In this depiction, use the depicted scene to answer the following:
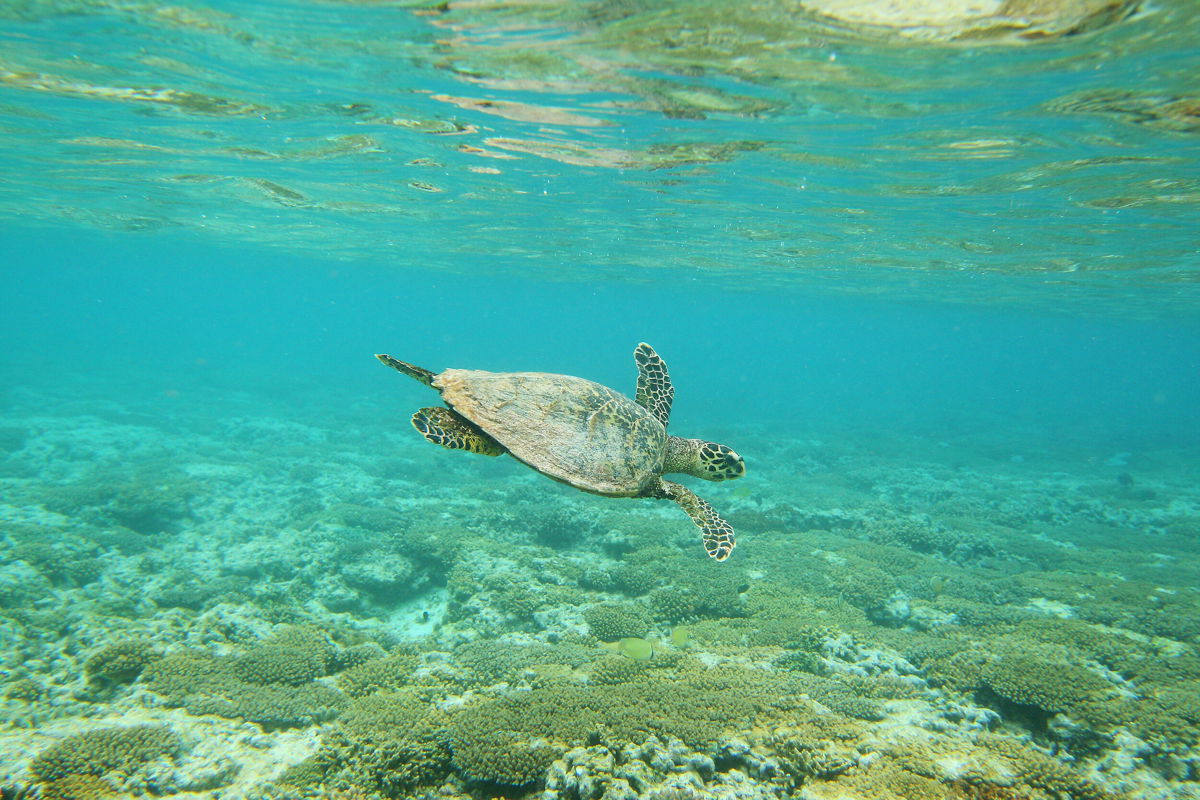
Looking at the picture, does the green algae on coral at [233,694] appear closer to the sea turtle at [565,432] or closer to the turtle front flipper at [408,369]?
the sea turtle at [565,432]

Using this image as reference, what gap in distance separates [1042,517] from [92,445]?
1345 inches

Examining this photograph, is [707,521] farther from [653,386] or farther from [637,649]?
[653,386]

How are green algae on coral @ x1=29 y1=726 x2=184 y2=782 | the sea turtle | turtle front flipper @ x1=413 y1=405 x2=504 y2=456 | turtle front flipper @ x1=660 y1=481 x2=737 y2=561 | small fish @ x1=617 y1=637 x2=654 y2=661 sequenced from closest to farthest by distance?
green algae on coral @ x1=29 y1=726 x2=184 y2=782, turtle front flipper @ x1=413 y1=405 x2=504 y2=456, the sea turtle, turtle front flipper @ x1=660 y1=481 x2=737 y2=561, small fish @ x1=617 y1=637 x2=654 y2=661

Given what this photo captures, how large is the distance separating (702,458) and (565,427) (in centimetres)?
223

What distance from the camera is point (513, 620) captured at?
9.84 m

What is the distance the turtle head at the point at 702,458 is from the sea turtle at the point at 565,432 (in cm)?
2

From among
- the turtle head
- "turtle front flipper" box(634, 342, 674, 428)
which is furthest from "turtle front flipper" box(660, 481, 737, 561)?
"turtle front flipper" box(634, 342, 674, 428)

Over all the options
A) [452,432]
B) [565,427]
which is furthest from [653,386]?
[452,432]

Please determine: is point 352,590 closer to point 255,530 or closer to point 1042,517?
point 255,530

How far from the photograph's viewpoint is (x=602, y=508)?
15609mm

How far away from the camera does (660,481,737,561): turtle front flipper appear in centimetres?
671

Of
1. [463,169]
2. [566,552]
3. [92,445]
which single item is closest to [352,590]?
[566,552]

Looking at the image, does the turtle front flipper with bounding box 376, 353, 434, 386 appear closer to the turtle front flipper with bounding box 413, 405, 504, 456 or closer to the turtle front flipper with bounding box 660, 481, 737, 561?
the turtle front flipper with bounding box 413, 405, 504, 456

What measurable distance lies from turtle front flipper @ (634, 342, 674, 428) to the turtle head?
0.90 m
